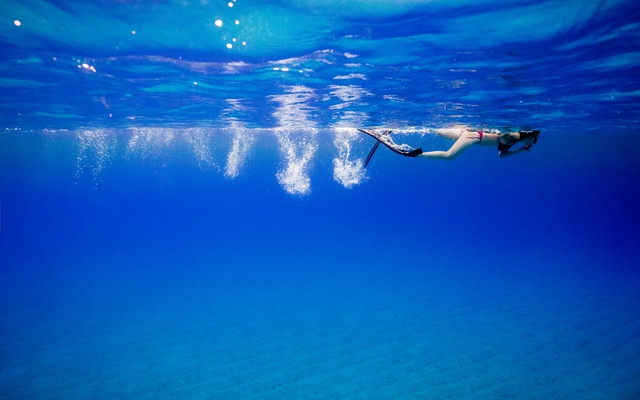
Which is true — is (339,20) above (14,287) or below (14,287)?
above

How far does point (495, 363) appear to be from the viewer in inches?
359

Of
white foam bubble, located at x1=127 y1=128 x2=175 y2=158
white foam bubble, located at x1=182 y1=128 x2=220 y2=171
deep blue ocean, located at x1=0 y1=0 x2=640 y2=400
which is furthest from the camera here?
white foam bubble, located at x1=182 y1=128 x2=220 y2=171

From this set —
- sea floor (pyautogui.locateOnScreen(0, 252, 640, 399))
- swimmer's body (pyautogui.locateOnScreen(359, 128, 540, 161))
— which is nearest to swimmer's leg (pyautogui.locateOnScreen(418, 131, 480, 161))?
swimmer's body (pyautogui.locateOnScreen(359, 128, 540, 161))

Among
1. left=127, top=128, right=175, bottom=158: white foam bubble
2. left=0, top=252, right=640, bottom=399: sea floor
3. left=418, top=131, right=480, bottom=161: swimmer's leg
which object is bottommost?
Answer: left=0, top=252, right=640, bottom=399: sea floor

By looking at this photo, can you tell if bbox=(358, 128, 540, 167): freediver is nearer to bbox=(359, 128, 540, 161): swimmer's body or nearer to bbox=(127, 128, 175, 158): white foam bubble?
bbox=(359, 128, 540, 161): swimmer's body

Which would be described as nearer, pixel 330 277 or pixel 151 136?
pixel 330 277

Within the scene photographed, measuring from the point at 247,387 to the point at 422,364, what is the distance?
210 inches

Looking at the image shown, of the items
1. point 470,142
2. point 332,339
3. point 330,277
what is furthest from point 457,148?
point 330,277

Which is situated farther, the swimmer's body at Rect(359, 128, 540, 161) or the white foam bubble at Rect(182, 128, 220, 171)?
the white foam bubble at Rect(182, 128, 220, 171)

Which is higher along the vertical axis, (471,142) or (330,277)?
(471,142)

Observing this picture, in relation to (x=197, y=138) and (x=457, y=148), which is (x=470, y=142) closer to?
(x=457, y=148)

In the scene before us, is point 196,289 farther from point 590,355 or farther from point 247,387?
point 590,355

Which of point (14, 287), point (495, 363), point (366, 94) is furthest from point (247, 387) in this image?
point (14, 287)

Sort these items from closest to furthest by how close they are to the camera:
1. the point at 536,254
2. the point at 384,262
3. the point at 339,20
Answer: the point at 339,20 < the point at 384,262 < the point at 536,254
